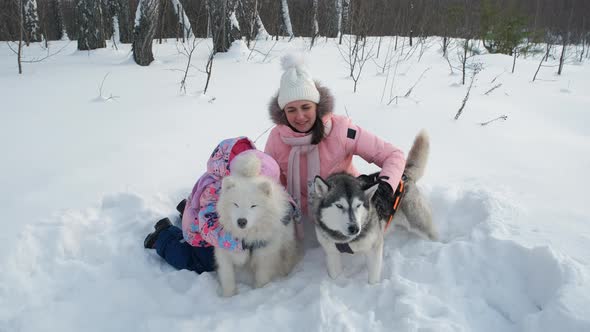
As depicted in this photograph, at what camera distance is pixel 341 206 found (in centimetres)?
219

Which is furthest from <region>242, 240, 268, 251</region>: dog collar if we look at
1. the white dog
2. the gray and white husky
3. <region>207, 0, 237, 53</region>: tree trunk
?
<region>207, 0, 237, 53</region>: tree trunk

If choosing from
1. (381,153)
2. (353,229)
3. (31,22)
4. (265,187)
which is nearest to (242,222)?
(265,187)

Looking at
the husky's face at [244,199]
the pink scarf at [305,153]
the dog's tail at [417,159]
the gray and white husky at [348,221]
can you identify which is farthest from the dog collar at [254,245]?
the dog's tail at [417,159]

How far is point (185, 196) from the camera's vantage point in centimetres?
340

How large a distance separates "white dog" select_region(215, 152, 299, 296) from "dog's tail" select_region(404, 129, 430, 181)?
1.11 m

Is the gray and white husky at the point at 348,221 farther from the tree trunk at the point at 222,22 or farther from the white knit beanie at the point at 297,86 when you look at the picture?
the tree trunk at the point at 222,22

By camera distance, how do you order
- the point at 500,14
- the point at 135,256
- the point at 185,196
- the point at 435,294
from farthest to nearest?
the point at 500,14 < the point at 185,196 < the point at 135,256 < the point at 435,294

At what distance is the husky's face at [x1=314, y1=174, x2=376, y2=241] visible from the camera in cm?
215

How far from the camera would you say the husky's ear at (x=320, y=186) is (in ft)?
7.44

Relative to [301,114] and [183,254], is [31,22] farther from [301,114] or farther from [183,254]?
[301,114]

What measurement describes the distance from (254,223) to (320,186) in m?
0.50

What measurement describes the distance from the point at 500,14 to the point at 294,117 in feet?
40.0

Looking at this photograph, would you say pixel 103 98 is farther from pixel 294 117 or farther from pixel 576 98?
pixel 576 98

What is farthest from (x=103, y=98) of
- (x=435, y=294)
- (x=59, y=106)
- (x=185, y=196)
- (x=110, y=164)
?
(x=435, y=294)
